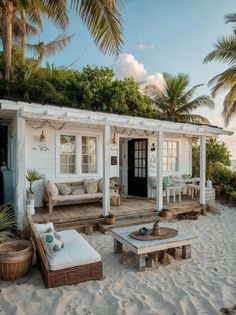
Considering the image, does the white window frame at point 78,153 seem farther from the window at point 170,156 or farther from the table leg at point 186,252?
the table leg at point 186,252

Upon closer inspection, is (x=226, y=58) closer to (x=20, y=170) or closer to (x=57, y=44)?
(x=57, y=44)

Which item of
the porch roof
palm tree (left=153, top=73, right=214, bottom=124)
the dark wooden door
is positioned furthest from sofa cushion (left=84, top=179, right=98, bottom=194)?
palm tree (left=153, top=73, right=214, bottom=124)

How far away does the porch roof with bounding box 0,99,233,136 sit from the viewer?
201 inches

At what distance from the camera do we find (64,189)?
645cm

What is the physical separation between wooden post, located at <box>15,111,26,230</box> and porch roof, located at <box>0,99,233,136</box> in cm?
24

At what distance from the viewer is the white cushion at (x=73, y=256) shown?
3.19 meters

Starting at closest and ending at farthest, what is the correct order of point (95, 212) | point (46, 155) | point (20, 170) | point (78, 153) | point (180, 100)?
point (20, 170) < point (95, 212) < point (46, 155) < point (78, 153) < point (180, 100)

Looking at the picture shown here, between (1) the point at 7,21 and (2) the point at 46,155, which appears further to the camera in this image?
(1) the point at 7,21

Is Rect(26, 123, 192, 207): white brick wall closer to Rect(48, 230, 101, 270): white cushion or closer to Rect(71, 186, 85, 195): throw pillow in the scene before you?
Rect(71, 186, 85, 195): throw pillow

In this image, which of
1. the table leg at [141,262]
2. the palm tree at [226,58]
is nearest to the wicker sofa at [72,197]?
the table leg at [141,262]

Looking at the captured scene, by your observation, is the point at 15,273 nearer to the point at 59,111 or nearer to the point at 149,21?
the point at 59,111

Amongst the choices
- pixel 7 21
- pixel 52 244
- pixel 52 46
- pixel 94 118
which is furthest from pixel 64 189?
pixel 52 46

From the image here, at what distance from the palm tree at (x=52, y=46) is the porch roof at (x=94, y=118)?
9293 millimetres

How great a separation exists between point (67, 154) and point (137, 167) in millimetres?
2909
